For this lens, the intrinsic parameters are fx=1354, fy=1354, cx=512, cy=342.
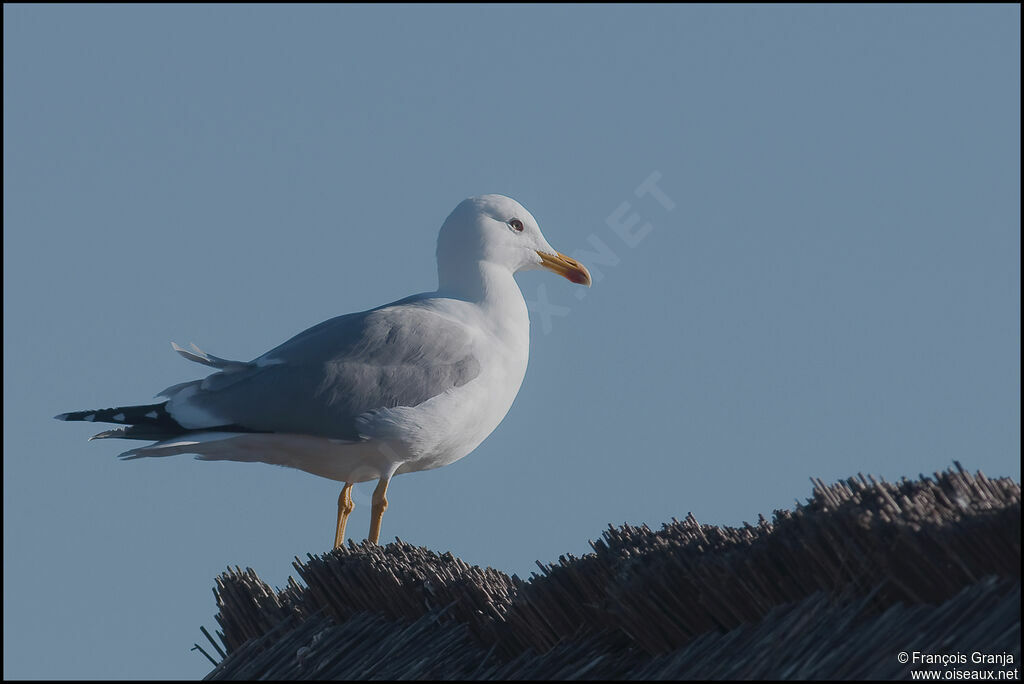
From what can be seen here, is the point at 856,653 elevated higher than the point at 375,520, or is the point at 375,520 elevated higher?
the point at 375,520

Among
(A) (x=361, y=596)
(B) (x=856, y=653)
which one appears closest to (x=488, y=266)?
(A) (x=361, y=596)

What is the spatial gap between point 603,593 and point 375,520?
238 centimetres

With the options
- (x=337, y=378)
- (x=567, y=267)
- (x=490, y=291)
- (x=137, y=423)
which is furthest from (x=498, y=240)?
(x=137, y=423)

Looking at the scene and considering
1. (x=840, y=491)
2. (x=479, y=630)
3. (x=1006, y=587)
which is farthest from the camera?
(x=479, y=630)

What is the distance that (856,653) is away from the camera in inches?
138

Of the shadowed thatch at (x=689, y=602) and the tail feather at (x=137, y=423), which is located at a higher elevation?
the tail feather at (x=137, y=423)

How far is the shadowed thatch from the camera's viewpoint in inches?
137

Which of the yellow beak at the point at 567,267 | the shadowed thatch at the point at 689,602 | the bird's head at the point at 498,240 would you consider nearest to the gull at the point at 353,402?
the bird's head at the point at 498,240

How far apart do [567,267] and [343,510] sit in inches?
83.7

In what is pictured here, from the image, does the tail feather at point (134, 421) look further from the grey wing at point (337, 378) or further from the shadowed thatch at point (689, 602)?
the shadowed thatch at point (689, 602)

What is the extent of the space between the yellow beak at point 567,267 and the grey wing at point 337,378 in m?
1.41

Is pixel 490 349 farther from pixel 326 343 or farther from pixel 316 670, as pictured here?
pixel 316 670

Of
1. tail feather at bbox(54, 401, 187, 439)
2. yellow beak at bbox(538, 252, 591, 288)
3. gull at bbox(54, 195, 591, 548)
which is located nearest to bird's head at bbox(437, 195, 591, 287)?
yellow beak at bbox(538, 252, 591, 288)

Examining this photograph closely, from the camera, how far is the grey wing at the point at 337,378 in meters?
6.28
